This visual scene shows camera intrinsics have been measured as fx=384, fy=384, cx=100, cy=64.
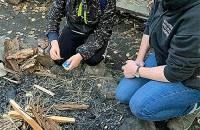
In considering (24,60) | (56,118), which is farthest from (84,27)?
(56,118)

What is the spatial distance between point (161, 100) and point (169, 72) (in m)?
0.28

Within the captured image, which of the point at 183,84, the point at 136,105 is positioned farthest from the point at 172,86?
the point at 136,105

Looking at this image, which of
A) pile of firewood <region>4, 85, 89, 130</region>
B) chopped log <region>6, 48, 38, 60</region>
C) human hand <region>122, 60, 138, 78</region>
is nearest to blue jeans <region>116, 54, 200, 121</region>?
human hand <region>122, 60, 138, 78</region>

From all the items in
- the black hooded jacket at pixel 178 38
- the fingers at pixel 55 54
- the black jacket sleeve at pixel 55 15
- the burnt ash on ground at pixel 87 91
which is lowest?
the burnt ash on ground at pixel 87 91

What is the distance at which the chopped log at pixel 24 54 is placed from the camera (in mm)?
3580

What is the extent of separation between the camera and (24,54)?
11.9 ft

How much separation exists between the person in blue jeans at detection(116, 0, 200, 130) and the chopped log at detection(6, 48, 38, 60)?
3.08 ft

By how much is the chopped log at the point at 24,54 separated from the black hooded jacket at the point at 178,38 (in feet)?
4.06

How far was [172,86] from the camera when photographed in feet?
9.45

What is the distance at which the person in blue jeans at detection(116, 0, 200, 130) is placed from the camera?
252cm

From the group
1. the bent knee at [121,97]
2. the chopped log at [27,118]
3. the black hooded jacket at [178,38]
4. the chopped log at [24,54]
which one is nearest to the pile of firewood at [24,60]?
the chopped log at [24,54]

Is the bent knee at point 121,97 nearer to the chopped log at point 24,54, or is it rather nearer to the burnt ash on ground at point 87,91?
the burnt ash on ground at point 87,91

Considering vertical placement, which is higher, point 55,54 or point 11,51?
point 55,54

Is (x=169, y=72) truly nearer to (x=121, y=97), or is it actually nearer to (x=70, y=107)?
(x=121, y=97)
